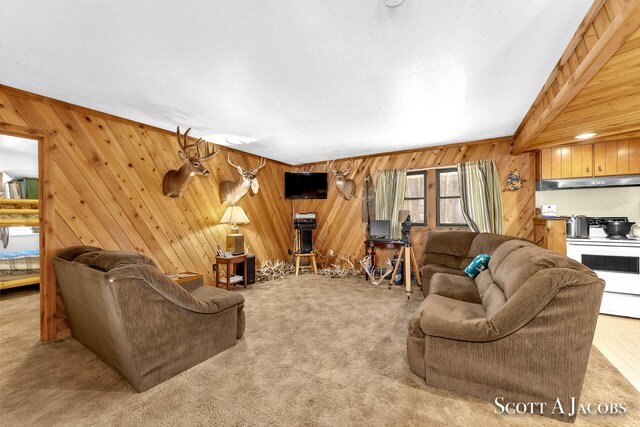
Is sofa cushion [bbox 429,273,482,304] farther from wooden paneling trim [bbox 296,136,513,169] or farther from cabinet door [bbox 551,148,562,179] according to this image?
wooden paneling trim [bbox 296,136,513,169]

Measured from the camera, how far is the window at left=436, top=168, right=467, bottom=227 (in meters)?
4.62

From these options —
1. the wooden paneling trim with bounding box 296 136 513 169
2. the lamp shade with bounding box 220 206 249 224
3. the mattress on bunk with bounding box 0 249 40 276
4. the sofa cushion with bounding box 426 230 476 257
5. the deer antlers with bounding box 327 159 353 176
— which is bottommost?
the mattress on bunk with bounding box 0 249 40 276

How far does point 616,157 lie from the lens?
3.44 m

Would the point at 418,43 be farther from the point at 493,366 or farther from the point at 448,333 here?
the point at 493,366

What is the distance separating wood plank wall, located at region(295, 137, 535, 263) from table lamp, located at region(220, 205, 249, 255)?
6.52 feet

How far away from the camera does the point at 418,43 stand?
181 centimetres

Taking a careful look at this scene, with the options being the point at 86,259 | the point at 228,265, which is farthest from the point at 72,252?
the point at 228,265

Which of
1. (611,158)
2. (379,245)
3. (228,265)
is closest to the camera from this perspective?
(611,158)

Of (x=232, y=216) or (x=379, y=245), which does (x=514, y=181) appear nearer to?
(x=379, y=245)

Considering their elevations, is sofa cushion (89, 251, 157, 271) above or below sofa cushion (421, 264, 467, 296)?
above

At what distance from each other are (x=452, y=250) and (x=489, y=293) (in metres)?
1.67

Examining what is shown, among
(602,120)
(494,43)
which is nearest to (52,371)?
(494,43)

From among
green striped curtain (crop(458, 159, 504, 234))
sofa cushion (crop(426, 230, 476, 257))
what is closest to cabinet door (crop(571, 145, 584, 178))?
green striped curtain (crop(458, 159, 504, 234))

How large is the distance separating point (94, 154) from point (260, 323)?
2652mm
